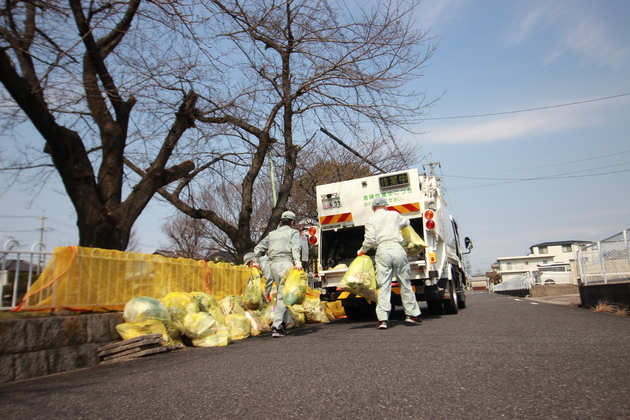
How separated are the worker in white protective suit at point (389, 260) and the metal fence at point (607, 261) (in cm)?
507

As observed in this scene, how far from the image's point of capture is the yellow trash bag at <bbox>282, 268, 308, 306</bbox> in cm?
698

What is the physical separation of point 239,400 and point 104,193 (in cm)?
658

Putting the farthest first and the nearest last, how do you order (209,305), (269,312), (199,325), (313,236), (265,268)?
(313,236), (265,268), (269,312), (209,305), (199,325)

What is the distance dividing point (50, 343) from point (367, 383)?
3.56m

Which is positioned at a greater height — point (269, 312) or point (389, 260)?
point (389, 260)

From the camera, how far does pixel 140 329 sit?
5836 millimetres

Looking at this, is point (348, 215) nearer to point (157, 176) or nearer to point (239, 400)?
point (157, 176)

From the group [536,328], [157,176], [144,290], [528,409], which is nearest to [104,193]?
[157,176]

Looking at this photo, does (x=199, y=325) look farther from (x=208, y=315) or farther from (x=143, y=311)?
(x=143, y=311)

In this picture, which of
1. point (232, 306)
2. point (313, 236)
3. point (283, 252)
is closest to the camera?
point (283, 252)

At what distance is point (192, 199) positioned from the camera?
1358 centimetres

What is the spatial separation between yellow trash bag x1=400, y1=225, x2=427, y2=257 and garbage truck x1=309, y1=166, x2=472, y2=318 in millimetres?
191

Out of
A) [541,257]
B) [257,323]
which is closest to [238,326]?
[257,323]

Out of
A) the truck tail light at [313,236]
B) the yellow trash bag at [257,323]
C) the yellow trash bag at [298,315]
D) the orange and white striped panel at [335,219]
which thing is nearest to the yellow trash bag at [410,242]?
the orange and white striped panel at [335,219]
